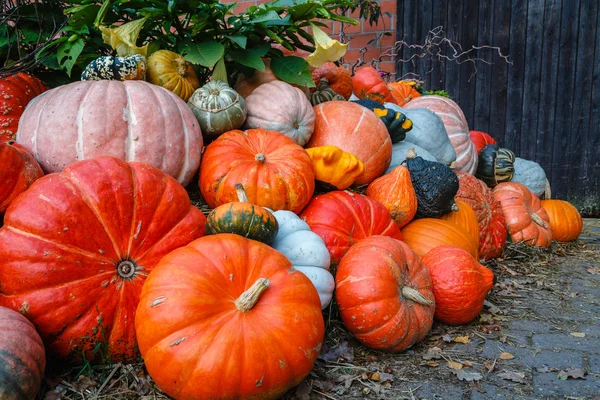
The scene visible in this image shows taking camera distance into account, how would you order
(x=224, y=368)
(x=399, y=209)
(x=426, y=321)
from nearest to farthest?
1. (x=224, y=368)
2. (x=426, y=321)
3. (x=399, y=209)

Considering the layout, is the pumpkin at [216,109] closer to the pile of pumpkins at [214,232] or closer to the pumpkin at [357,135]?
the pile of pumpkins at [214,232]

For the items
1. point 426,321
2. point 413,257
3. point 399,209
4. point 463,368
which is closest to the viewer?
point 463,368

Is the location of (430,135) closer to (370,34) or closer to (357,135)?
(357,135)

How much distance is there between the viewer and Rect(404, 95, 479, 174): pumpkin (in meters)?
4.82

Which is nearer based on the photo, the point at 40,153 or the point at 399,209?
the point at 40,153

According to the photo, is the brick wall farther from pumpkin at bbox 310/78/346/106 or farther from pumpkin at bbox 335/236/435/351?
pumpkin at bbox 335/236/435/351

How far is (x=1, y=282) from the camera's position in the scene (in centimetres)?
197

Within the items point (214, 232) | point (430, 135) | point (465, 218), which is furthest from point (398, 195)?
point (214, 232)

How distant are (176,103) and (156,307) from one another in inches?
58.3

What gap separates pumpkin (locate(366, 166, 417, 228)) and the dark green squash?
1.27 meters

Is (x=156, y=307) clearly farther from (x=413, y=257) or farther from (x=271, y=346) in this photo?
(x=413, y=257)

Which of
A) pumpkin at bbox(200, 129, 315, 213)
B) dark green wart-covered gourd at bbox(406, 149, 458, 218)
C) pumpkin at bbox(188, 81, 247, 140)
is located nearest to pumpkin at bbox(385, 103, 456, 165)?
dark green wart-covered gourd at bbox(406, 149, 458, 218)

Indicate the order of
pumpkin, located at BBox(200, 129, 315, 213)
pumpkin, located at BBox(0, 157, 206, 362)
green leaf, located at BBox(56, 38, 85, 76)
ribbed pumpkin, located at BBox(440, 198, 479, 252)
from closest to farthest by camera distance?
pumpkin, located at BBox(0, 157, 206, 362)
pumpkin, located at BBox(200, 129, 315, 213)
green leaf, located at BBox(56, 38, 85, 76)
ribbed pumpkin, located at BBox(440, 198, 479, 252)

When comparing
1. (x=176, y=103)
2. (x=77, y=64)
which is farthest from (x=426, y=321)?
(x=77, y=64)
